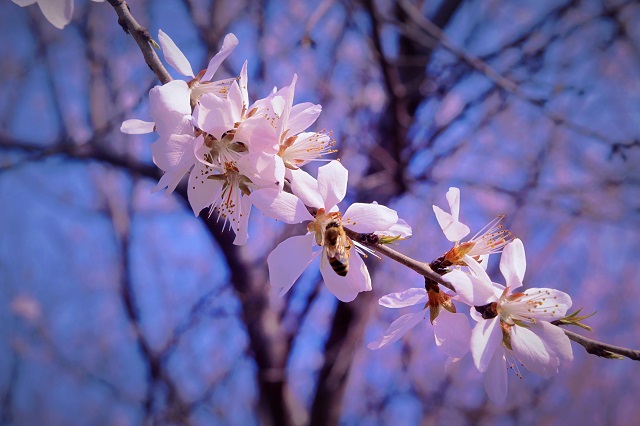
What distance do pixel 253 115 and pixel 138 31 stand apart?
0.22 m

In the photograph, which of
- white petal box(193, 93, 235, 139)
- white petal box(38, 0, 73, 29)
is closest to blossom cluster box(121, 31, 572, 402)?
white petal box(193, 93, 235, 139)

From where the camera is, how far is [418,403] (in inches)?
184

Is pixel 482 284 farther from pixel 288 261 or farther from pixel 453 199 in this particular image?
pixel 288 261

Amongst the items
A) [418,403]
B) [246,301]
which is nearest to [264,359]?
[246,301]

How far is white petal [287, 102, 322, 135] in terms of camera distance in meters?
0.81

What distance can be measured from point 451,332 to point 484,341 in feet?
0.21

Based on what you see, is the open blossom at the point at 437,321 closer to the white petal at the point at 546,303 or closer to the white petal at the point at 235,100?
the white petal at the point at 546,303

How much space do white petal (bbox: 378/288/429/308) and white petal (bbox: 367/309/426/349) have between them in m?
0.03

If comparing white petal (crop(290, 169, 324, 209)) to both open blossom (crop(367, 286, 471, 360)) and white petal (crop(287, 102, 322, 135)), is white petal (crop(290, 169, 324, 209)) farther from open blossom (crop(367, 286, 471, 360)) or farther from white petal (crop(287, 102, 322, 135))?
open blossom (crop(367, 286, 471, 360))

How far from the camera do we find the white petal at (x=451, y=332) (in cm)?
80

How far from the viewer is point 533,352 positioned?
30.4 inches

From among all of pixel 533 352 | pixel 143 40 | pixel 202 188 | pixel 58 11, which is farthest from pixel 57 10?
pixel 533 352

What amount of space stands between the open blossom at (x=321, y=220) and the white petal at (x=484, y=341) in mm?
199

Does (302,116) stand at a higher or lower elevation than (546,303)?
higher
